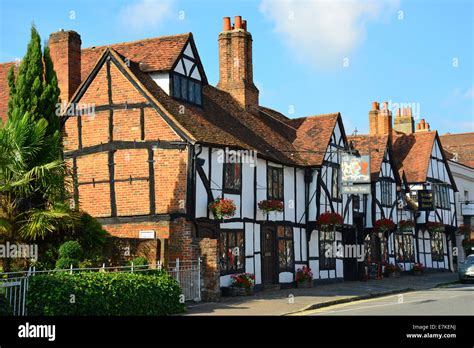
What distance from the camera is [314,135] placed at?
2928 cm

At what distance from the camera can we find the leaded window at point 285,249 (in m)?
25.5

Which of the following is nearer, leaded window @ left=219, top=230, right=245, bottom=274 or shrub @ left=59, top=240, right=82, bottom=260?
shrub @ left=59, top=240, right=82, bottom=260

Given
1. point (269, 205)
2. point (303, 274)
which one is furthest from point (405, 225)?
point (269, 205)

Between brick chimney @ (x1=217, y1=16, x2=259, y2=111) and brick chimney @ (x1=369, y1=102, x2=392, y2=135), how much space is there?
12.0 metres

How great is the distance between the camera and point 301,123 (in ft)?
102

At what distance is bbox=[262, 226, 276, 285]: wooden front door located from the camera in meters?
24.5

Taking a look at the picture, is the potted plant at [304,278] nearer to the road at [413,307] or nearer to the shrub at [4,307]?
the road at [413,307]

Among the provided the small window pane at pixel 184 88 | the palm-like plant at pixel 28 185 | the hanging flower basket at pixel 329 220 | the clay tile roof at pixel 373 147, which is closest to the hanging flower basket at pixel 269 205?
the hanging flower basket at pixel 329 220

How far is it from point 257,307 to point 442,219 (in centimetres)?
2605

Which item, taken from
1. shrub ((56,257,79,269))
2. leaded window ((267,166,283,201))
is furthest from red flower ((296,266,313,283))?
shrub ((56,257,79,269))

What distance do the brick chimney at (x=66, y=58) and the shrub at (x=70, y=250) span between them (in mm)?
7907

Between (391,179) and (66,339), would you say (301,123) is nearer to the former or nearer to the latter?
(391,179)

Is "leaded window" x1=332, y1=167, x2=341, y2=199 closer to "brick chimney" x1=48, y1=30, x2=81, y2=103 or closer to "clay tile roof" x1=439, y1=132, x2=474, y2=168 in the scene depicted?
"brick chimney" x1=48, y1=30, x2=81, y2=103

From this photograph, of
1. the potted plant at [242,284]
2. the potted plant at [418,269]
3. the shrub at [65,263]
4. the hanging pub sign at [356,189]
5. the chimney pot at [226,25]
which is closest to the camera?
the shrub at [65,263]
